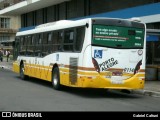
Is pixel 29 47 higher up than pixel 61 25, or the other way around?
pixel 61 25

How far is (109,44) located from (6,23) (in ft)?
→ 258

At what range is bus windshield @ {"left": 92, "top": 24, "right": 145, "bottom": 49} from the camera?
52.1ft

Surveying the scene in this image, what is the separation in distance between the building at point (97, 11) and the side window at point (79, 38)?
223 inches

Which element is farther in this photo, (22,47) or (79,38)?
(22,47)

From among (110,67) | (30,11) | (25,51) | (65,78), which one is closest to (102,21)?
(110,67)

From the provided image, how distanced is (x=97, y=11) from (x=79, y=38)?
17.5m

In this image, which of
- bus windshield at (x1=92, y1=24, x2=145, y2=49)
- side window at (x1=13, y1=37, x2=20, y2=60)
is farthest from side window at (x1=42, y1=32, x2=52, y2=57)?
side window at (x1=13, y1=37, x2=20, y2=60)

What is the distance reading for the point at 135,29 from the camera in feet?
53.8

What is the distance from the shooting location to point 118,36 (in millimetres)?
16156

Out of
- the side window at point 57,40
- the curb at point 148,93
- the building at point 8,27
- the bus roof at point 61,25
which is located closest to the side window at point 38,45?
the bus roof at point 61,25

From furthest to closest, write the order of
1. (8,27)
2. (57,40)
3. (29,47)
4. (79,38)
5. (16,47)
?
1. (8,27)
2. (16,47)
3. (29,47)
4. (57,40)
5. (79,38)

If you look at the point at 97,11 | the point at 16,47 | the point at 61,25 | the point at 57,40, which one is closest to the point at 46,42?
the point at 57,40

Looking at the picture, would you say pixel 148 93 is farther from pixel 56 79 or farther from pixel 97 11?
pixel 97 11

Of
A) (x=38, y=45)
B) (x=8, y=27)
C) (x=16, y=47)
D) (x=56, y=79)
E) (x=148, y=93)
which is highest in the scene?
(x=8, y=27)
